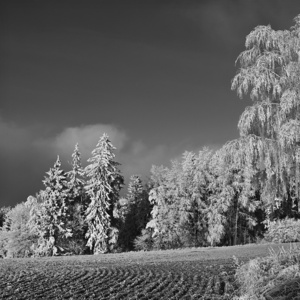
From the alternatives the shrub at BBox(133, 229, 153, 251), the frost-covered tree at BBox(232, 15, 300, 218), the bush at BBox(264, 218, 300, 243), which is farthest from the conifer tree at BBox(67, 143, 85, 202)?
the frost-covered tree at BBox(232, 15, 300, 218)

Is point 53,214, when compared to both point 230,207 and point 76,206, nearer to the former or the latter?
point 76,206

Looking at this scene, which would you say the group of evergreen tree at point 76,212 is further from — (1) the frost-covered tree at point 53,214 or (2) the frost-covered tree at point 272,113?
(2) the frost-covered tree at point 272,113

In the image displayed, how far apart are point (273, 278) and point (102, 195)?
3952cm

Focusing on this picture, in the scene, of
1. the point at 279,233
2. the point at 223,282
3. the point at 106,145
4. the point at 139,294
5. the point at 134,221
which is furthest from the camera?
the point at 134,221

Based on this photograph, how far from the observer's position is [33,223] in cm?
5119

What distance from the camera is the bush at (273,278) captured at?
897 centimetres

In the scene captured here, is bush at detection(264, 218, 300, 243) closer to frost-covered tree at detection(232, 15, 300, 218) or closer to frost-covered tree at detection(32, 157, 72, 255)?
frost-covered tree at detection(32, 157, 72, 255)

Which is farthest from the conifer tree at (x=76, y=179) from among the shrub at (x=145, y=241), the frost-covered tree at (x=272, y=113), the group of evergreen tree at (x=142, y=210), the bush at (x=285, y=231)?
the frost-covered tree at (x=272, y=113)

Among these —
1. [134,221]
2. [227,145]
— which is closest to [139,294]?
[227,145]

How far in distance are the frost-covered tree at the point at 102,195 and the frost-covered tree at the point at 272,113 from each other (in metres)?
32.7

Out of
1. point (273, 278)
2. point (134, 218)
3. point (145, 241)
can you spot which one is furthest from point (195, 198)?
point (273, 278)

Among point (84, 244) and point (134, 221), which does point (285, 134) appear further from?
point (134, 221)

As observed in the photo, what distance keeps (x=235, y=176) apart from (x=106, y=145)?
1586 cm

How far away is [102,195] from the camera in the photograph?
1925 inches
